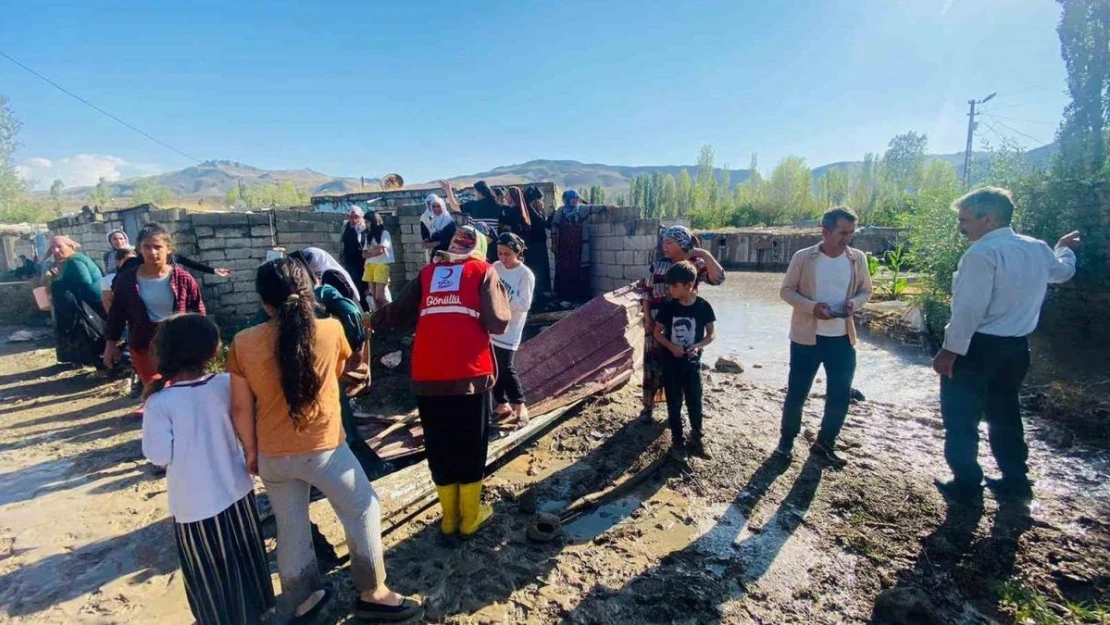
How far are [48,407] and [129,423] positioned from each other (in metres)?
1.59

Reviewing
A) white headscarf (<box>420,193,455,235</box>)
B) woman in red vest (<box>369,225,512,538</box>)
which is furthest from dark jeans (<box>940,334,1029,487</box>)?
white headscarf (<box>420,193,455,235</box>)

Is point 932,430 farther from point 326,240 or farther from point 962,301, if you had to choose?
point 326,240

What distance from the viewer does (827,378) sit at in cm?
375

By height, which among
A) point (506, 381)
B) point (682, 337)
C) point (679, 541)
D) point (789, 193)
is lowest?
point (679, 541)

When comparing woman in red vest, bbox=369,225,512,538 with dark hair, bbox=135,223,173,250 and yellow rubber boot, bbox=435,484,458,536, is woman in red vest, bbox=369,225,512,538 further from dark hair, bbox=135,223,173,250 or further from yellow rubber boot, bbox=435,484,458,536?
dark hair, bbox=135,223,173,250

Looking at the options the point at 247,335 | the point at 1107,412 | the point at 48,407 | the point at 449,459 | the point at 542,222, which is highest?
the point at 542,222

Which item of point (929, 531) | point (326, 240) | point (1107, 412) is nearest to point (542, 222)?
point (326, 240)

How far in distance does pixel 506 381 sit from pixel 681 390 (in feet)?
4.82

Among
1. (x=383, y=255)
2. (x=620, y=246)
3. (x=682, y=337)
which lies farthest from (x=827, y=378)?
(x=383, y=255)

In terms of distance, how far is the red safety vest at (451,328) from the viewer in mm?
2701

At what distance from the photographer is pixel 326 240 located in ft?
29.0

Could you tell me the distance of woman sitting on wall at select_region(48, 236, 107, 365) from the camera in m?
6.47

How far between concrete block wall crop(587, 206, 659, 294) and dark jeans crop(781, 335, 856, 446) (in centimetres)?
354

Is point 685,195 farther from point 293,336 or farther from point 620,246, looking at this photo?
point 293,336
